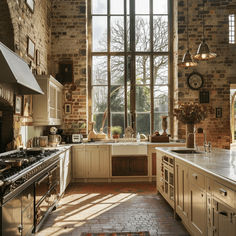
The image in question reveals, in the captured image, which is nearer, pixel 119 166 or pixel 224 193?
pixel 224 193

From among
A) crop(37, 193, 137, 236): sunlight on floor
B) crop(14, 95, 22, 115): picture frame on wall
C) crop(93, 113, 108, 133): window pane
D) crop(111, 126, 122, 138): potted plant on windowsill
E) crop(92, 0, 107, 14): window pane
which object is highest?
crop(92, 0, 107, 14): window pane

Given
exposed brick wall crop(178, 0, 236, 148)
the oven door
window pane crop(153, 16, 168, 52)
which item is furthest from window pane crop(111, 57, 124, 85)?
the oven door

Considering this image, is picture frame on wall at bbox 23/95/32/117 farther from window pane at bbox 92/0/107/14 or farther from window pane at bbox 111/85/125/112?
window pane at bbox 92/0/107/14

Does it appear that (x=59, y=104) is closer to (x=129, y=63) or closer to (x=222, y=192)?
(x=129, y=63)

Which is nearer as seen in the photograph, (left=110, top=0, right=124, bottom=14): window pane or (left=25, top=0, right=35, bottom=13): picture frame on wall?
(left=25, top=0, right=35, bottom=13): picture frame on wall

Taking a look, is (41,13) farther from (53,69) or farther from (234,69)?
(234,69)

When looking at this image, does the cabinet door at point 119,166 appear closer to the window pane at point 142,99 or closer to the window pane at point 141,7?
the window pane at point 142,99

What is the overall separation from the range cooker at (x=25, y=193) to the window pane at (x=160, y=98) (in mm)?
3763

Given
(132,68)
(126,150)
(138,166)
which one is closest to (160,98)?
(132,68)

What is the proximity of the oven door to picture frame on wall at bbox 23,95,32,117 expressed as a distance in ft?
3.71

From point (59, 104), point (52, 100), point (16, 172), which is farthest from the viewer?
point (59, 104)

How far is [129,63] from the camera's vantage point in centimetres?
668

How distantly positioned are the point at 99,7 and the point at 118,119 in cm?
308

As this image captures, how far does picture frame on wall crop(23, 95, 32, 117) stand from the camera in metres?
4.23
